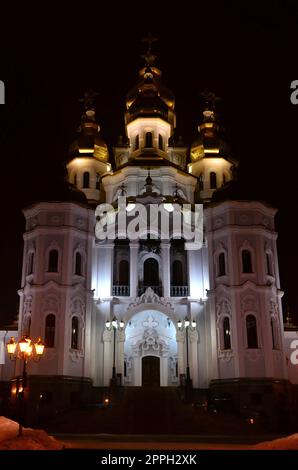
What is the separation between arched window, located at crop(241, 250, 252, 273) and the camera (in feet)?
118

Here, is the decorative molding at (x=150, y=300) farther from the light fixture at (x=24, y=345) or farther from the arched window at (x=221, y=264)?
the light fixture at (x=24, y=345)

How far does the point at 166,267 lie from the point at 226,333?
608 cm

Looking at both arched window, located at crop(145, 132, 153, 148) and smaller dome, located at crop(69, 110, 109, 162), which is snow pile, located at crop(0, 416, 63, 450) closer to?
arched window, located at crop(145, 132, 153, 148)

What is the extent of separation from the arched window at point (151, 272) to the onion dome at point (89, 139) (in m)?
14.2

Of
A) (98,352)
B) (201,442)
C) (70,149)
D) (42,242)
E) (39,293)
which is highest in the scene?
(70,149)

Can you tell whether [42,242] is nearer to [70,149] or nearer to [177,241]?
[177,241]

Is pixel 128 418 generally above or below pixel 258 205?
below

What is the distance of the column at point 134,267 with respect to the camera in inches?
1453

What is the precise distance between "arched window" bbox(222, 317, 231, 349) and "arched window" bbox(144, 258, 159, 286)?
17.9 ft

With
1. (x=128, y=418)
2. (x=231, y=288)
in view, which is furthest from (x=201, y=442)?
(x=231, y=288)

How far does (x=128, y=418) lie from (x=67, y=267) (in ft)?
37.8

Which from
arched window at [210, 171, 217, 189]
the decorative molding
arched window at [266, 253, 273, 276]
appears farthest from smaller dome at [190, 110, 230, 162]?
the decorative molding

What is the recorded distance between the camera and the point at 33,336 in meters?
34.0

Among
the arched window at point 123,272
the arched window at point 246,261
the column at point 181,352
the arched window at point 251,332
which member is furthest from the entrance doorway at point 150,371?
the arched window at point 246,261
